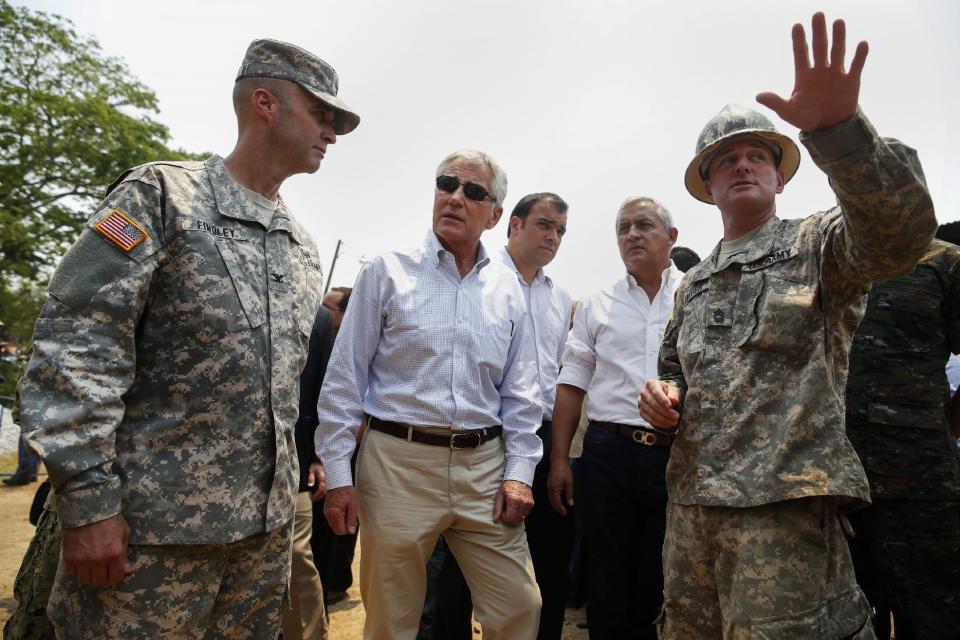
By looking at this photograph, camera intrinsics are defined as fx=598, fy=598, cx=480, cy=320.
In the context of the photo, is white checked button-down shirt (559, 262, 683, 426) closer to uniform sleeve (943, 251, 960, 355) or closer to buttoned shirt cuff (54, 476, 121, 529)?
uniform sleeve (943, 251, 960, 355)

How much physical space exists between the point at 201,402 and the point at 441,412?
1.09m

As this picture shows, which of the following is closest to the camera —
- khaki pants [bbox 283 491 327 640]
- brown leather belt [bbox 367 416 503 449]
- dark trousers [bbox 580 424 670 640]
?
brown leather belt [bbox 367 416 503 449]

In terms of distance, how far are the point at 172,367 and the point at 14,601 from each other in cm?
442

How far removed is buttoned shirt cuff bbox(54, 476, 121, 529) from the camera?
5.29 feet

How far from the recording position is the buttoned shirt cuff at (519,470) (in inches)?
113

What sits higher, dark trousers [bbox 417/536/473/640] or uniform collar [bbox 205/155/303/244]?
uniform collar [bbox 205/155/303/244]

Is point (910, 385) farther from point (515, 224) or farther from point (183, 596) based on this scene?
point (183, 596)

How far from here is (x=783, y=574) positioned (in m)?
1.89

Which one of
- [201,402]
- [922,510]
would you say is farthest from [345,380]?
[922,510]

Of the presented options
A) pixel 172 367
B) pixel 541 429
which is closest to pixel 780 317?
pixel 541 429

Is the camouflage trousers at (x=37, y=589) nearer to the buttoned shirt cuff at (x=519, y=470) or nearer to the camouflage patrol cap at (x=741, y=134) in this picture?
the buttoned shirt cuff at (x=519, y=470)

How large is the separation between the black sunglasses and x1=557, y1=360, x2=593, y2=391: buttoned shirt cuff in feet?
4.31

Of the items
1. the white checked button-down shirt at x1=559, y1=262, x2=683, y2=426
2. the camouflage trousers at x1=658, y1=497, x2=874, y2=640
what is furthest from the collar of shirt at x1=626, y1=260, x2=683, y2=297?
the camouflage trousers at x1=658, y1=497, x2=874, y2=640

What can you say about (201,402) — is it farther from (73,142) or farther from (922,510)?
(73,142)
